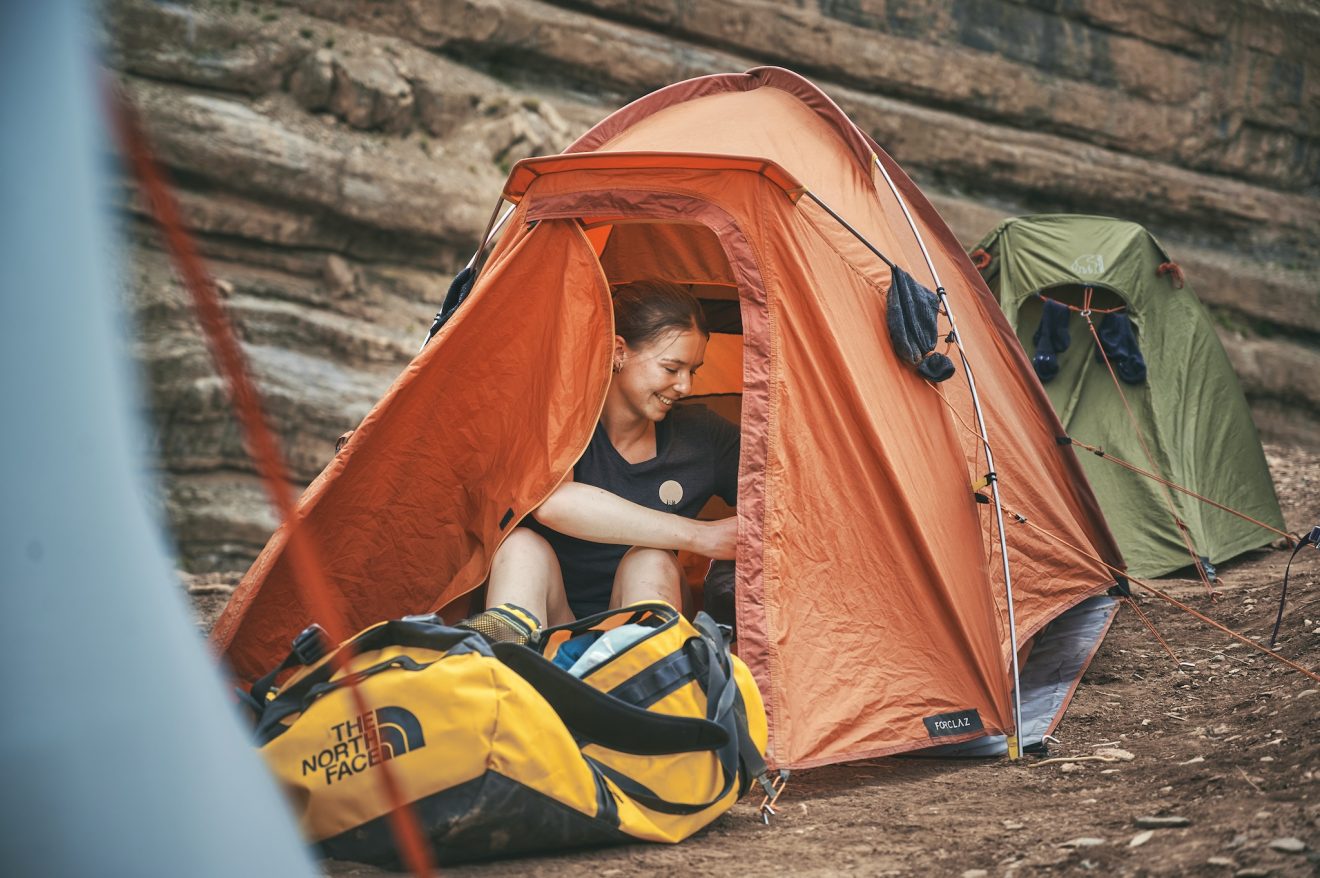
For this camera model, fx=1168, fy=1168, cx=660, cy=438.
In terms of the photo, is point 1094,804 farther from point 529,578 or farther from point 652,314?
point 652,314

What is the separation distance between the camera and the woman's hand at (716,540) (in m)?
3.47

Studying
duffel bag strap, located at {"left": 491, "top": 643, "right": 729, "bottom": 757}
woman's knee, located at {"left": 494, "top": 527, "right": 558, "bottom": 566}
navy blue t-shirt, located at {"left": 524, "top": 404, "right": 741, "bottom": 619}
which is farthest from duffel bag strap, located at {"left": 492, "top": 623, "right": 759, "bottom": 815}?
navy blue t-shirt, located at {"left": 524, "top": 404, "right": 741, "bottom": 619}

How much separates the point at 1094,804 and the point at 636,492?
1606mm

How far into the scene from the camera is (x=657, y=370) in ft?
12.2

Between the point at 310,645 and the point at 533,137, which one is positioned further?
the point at 533,137

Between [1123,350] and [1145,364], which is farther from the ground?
[1123,350]

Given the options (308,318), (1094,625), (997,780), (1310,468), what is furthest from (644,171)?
(1310,468)

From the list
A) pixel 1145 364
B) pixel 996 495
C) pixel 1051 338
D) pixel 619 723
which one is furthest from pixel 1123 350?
pixel 619 723

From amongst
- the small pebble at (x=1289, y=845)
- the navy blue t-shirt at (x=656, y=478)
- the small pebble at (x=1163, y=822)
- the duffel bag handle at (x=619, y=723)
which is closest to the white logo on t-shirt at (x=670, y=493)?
the navy blue t-shirt at (x=656, y=478)

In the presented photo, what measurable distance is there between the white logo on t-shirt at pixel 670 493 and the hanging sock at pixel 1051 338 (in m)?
3.37

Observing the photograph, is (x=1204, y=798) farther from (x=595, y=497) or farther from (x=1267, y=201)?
(x=1267, y=201)

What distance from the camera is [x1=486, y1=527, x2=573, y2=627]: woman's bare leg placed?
336 cm

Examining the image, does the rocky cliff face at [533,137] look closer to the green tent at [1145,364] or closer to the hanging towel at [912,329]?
the green tent at [1145,364]

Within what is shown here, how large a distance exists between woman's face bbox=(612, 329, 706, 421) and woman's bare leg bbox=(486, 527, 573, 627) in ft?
1.83
